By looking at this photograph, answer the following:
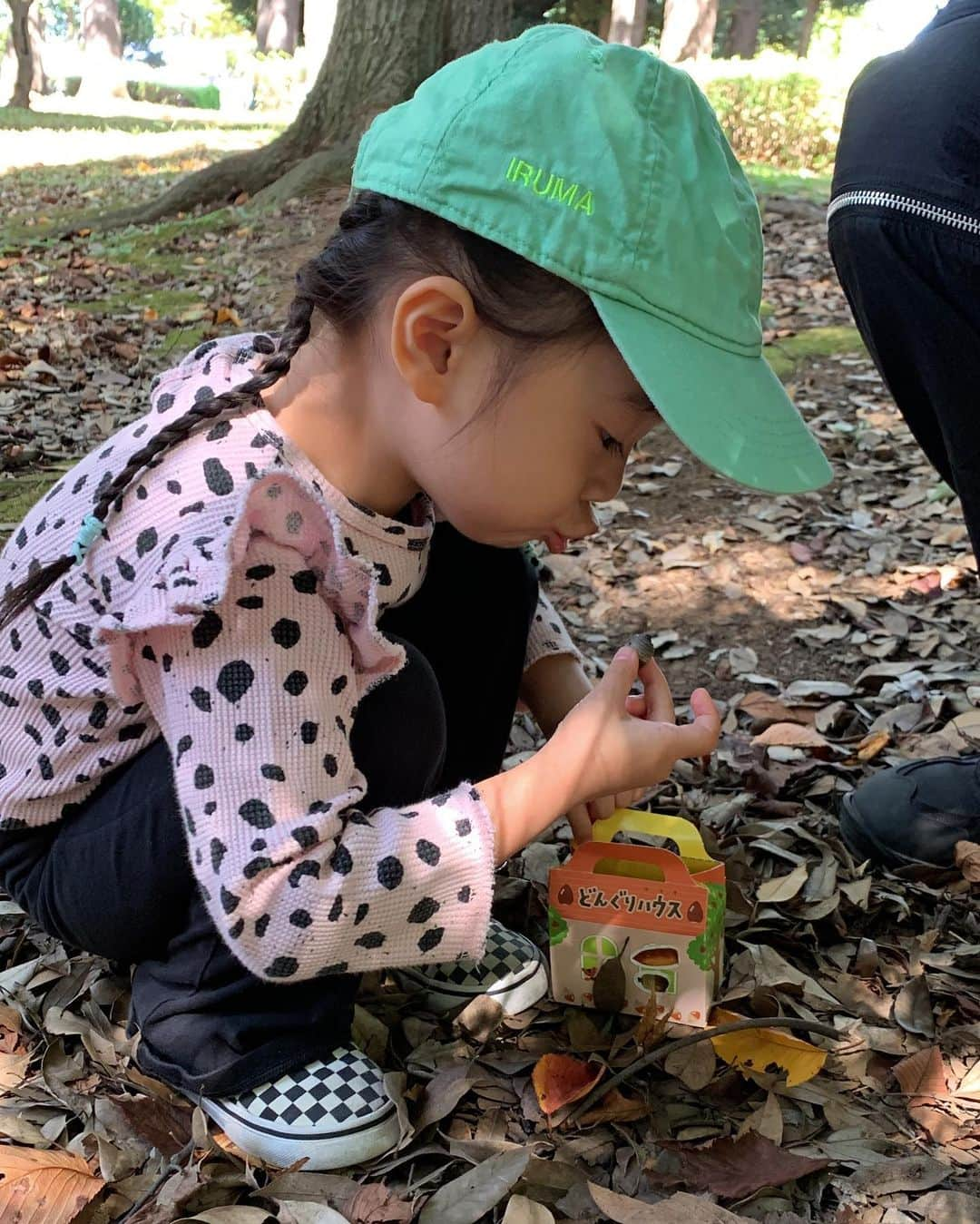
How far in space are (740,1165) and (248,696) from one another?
792 millimetres

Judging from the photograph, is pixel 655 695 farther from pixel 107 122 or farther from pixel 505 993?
pixel 107 122

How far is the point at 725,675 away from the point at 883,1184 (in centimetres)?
137

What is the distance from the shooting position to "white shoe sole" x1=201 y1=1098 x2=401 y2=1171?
137 cm

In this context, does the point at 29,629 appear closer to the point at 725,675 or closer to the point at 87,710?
the point at 87,710

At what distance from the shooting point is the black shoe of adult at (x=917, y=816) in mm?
1881

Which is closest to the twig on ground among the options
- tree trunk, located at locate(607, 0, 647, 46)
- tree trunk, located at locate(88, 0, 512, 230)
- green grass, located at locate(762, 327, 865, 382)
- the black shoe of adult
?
the black shoe of adult

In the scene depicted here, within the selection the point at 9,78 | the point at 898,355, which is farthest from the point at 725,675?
the point at 9,78

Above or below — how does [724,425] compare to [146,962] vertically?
above

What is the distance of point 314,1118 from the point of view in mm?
1376

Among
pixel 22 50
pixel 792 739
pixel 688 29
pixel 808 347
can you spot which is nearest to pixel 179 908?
pixel 792 739

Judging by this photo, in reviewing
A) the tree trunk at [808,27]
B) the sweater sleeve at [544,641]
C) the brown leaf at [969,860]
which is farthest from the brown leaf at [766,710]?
the tree trunk at [808,27]

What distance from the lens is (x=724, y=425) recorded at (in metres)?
1.20

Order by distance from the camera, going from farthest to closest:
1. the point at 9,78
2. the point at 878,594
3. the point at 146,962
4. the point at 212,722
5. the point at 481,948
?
the point at 9,78
the point at 878,594
the point at 146,962
the point at 481,948
the point at 212,722

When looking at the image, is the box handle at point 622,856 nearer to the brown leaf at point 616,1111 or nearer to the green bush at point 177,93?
the brown leaf at point 616,1111
